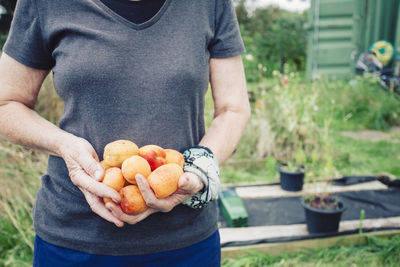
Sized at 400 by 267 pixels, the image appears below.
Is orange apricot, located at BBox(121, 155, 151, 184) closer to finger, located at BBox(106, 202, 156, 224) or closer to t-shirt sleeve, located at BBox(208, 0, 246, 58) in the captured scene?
finger, located at BBox(106, 202, 156, 224)

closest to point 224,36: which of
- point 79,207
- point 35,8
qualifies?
point 35,8

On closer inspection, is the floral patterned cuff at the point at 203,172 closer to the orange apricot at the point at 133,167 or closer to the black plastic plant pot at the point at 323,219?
the orange apricot at the point at 133,167

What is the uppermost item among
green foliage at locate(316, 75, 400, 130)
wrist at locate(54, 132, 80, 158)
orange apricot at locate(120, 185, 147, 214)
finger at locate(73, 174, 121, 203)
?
wrist at locate(54, 132, 80, 158)

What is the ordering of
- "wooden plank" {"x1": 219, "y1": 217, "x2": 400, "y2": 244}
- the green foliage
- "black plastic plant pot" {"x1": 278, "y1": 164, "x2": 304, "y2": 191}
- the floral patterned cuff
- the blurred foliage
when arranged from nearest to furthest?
the floral patterned cuff, "wooden plank" {"x1": 219, "y1": 217, "x2": 400, "y2": 244}, "black plastic plant pot" {"x1": 278, "y1": 164, "x2": 304, "y2": 191}, the green foliage, the blurred foliage

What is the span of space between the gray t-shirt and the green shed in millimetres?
8292

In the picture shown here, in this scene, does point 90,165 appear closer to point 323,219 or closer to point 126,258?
point 126,258

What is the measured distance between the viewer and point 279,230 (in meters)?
2.86

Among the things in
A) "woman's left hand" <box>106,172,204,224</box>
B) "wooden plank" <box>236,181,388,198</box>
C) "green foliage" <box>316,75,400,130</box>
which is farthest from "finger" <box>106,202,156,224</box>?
"green foliage" <box>316,75,400,130</box>

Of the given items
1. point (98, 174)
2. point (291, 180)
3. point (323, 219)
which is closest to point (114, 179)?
point (98, 174)

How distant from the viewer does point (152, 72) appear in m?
1.08

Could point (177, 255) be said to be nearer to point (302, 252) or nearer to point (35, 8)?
point (35, 8)

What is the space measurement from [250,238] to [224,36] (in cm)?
198

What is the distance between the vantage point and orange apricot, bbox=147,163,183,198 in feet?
3.10

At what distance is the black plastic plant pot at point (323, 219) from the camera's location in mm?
2662
